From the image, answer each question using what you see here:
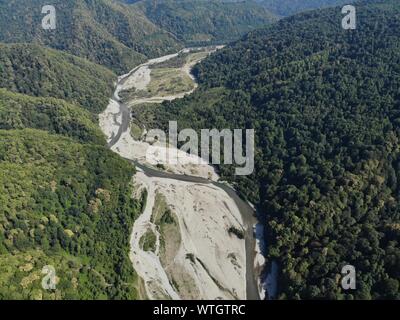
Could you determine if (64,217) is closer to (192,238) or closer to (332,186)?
(192,238)

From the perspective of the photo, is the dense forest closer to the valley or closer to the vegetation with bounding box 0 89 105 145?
the valley

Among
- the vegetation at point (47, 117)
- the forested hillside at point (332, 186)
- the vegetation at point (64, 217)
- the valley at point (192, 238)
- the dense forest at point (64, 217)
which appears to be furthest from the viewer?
the vegetation at point (47, 117)

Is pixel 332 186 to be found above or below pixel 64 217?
above

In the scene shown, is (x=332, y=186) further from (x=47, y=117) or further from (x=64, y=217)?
(x=47, y=117)

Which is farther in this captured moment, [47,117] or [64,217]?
[47,117]

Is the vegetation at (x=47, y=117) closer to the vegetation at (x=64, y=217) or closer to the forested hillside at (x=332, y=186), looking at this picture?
the vegetation at (x=64, y=217)

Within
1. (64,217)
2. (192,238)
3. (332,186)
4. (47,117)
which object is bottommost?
(192,238)

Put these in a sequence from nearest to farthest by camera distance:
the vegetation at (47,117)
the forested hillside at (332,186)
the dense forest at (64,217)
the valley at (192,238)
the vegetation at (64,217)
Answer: the dense forest at (64,217) < the vegetation at (64,217) < the forested hillside at (332,186) < the valley at (192,238) < the vegetation at (47,117)

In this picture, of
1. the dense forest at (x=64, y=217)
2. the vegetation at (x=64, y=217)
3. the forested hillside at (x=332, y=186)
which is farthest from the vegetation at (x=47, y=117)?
the forested hillside at (x=332, y=186)

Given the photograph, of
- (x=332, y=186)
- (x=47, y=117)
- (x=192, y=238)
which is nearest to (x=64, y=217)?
(x=192, y=238)

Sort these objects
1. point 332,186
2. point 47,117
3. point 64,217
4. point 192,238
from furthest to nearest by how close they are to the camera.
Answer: point 47,117 → point 332,186 → point 192,238 → point 64,217

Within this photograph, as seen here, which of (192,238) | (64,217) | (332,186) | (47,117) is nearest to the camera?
(64,217)

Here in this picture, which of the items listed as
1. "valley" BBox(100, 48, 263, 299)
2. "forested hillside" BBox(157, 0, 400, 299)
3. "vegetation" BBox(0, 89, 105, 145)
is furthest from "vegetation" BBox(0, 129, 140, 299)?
"forested hillside" BBox(157, 0, 400, 299)
